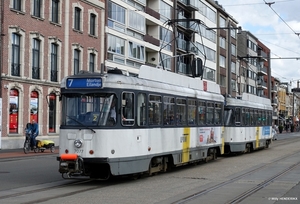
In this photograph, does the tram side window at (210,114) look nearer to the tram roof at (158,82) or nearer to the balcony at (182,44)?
the tram roof at (158,82)

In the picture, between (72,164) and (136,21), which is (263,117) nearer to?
(136,21)

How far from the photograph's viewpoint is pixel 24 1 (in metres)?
36.5

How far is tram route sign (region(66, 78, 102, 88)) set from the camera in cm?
1492

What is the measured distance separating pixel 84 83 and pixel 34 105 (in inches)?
926

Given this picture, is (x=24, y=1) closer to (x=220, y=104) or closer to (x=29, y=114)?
(x=29, y=114)

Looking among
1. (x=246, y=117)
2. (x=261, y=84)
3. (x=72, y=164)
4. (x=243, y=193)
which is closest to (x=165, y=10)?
(x=246, y=117)

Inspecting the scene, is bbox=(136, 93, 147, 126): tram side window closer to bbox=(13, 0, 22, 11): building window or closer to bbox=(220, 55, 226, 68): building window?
bbox=(13, 0, 22, 11): building window

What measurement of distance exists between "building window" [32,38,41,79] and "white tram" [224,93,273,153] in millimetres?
14347

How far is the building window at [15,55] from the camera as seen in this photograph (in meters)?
35.5

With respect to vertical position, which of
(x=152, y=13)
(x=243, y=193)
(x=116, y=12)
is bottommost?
(x=243, y=193)

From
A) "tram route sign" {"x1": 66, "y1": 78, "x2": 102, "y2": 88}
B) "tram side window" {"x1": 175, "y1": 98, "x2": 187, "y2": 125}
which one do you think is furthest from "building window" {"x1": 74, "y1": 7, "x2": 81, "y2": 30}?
"tram route sign" {"x1": 66, "y1": 78, "x2": 102, "y2": 88}

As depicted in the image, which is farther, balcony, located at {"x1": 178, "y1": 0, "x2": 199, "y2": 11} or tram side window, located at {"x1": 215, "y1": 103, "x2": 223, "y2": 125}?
balcony, located at {"x1": 178, "y1": 0, "x2": 199, "y2": 11}

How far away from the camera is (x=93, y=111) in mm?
14914

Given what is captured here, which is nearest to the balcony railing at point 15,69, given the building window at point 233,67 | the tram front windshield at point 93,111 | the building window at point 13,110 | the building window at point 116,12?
the building window at point 13,110
